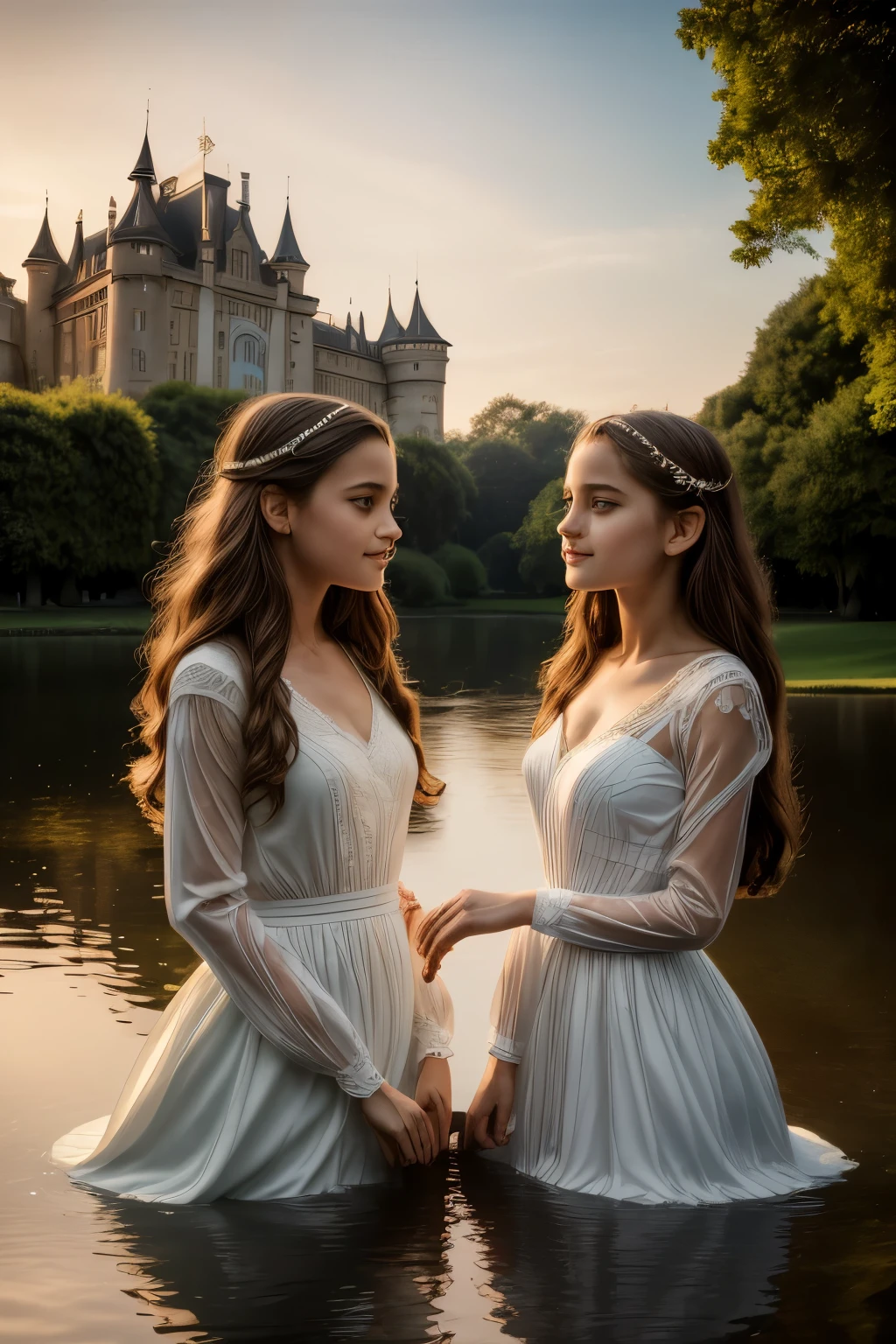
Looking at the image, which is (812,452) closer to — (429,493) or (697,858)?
(429,493)

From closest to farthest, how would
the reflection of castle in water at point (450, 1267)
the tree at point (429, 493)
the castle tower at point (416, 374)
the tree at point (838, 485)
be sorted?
the reflection of castle in water at point (450, 1267)
the tree at point (838, 485)
the tree at point (429, 493)
the castle tower at point (416, 374)

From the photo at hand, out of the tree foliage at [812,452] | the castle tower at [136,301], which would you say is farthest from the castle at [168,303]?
the tree foliage at [812,452]

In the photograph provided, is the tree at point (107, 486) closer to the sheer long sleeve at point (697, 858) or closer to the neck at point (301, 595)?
the neck at point (301, 595)

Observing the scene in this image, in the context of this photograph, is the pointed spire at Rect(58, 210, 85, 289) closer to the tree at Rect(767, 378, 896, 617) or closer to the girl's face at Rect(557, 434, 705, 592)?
the tree at Rect(767, 378, 896, 617)

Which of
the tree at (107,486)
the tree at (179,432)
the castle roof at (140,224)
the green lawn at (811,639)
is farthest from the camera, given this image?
the castle roof at (140,224)

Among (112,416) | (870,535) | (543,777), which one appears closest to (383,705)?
(543,777)

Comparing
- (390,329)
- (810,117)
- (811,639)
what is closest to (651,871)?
(810,117)

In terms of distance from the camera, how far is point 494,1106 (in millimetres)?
2748

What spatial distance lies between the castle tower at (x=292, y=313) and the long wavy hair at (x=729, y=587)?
63.3 metres

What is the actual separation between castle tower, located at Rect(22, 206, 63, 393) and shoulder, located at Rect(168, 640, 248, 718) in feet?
205

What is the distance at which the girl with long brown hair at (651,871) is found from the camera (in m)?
2.49

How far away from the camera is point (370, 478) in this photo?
2.60 m

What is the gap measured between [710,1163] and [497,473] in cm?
6602

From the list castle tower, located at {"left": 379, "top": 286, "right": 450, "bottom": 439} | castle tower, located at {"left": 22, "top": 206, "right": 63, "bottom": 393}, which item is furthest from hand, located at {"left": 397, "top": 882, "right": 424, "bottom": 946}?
castle tower, located at {"left": 379, "top": 286, "right": 450, "bottom": 439}
